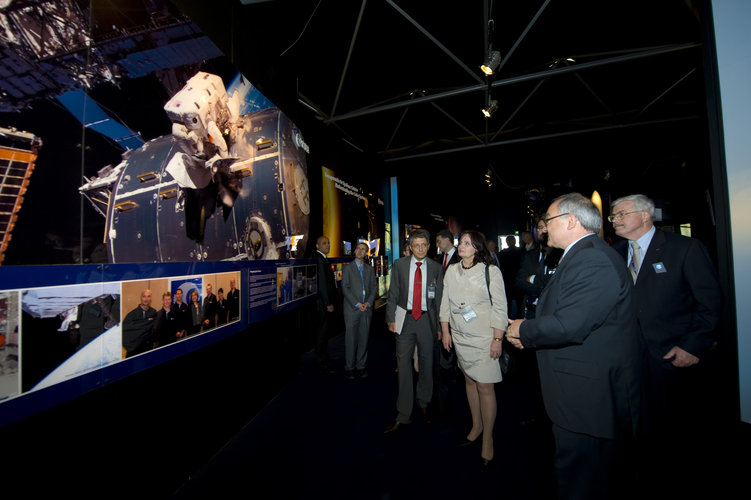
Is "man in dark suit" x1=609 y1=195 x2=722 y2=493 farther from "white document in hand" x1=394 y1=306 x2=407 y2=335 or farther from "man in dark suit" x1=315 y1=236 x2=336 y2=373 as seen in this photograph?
"man in dark suit" x1=315 y1=236 x2=336 y2=373

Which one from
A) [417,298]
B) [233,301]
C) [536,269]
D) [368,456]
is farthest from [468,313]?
[233,301]

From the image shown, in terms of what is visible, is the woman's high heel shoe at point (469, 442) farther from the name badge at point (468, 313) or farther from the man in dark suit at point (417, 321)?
the name badge at point (468, 313)

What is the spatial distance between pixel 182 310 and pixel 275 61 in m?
3.37

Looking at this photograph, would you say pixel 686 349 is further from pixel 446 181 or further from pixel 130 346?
pixel 446 181

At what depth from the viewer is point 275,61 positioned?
12.4 feet

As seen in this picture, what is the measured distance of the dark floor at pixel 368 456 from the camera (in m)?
2.12

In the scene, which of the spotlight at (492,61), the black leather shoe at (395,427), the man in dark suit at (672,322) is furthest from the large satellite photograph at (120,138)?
the spotlight at (492,61)

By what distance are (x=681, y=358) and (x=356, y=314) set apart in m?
3.32

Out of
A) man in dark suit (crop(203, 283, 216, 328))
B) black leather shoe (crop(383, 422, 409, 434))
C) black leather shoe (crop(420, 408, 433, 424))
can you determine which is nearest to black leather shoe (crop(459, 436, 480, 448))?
black leather shoe (crop(420, 408, 433, 424))

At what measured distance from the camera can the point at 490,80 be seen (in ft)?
17.5

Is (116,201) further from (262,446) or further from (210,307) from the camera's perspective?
(262,446)

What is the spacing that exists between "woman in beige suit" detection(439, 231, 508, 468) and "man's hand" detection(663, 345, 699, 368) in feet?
3.51

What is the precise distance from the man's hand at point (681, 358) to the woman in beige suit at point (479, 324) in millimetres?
1070

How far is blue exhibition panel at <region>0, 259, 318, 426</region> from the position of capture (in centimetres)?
114
